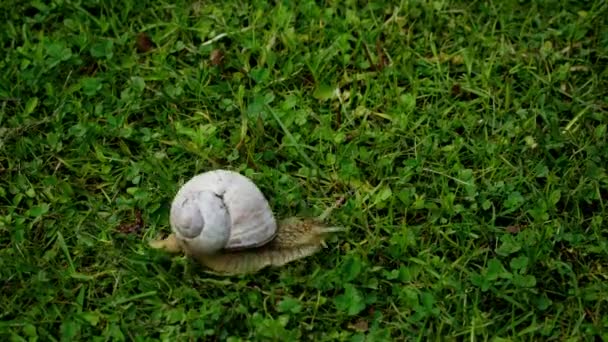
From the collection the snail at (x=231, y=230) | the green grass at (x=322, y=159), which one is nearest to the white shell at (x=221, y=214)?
the snail at (x=231, y=230)

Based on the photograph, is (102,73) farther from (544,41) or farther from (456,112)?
(544,41)

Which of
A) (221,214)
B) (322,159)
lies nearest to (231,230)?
(221,214)

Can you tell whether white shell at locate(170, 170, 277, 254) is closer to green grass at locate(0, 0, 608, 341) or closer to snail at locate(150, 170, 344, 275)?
snail at locate(150, 170, 344, 275)

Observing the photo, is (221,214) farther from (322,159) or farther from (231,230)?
(322,159)

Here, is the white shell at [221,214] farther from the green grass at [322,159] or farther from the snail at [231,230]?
the green grass at [322,159]

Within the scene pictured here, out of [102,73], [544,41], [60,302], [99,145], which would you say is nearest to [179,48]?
[102,73]
